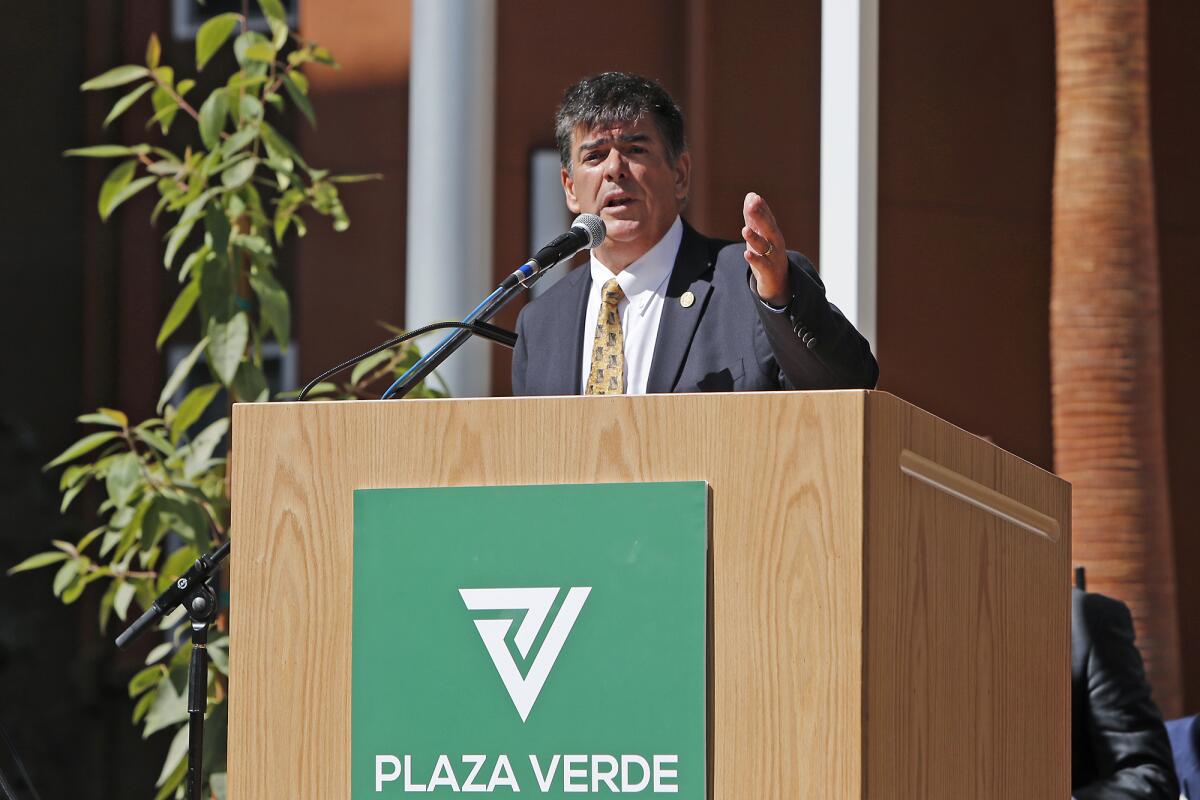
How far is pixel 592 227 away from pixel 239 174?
1.77 meters

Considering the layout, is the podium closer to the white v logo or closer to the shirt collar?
the white v logo

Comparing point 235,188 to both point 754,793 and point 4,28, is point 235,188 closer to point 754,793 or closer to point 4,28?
point 754,793

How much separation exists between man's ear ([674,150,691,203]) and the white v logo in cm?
107

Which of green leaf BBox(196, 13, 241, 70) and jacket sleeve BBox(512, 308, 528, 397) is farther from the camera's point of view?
green leaf BBox(196, 13, 241, 70)

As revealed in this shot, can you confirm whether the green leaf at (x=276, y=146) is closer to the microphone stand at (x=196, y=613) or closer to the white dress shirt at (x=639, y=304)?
the white dress shirt at (x=639, y=304)

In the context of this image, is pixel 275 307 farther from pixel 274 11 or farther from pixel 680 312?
pixel 680 312

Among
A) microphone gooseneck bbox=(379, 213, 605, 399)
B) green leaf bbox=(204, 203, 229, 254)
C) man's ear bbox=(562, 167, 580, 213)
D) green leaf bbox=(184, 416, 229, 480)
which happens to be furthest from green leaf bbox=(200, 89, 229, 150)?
microphone gooseneck bbox=(379, 213, 605, 399)

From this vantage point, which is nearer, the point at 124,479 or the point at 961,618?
the point at 961,618

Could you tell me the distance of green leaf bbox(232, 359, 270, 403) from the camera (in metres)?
4.00

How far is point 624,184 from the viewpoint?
2.67m

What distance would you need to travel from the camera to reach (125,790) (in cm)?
755

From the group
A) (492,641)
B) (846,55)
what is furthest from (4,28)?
(492,641)

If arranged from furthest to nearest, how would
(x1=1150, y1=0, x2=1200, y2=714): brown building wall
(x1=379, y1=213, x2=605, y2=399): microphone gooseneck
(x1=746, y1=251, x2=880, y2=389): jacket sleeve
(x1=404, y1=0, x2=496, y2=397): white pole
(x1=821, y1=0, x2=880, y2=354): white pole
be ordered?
(x1=1150, y1=0, x2=1200, y2=714): brown building wall → (x1=404, y1=0, x2=496, y2=397): white pole → (x1=821, y1=0, x2=880, y2=354): white pole → (x1=379, y1=213, x2=605, y2=399): microphone gooseneck → (x1=746, y1=251, x2=880, y2=389): jacket sleeve

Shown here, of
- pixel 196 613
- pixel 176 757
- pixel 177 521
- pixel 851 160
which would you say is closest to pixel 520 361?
pixel 196 613
